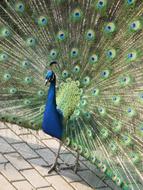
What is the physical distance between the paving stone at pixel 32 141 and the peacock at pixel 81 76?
0.43 m

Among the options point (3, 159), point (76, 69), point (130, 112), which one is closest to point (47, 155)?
point (3, 159)

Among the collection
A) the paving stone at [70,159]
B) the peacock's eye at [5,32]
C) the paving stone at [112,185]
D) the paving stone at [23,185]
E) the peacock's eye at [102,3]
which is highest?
the peacock's eye at [102,3]

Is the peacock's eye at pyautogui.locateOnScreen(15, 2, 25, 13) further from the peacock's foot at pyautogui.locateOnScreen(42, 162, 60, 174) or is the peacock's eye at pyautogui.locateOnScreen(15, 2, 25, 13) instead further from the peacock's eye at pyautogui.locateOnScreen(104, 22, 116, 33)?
the peacock's foot at pyautogui.locateOnScreen(42, 162, 60, 174)

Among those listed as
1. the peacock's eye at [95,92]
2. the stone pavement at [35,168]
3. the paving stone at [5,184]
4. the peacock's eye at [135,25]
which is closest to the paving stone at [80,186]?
the stone pavement at [35,168]

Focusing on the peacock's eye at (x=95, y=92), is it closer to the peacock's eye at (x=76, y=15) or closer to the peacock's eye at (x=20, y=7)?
the peacock's eye at (x=76, y=15)

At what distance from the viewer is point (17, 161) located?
4.08 meters

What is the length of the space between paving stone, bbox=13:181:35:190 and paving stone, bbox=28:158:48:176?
0.22 metres

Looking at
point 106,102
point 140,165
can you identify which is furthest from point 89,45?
point 140,165

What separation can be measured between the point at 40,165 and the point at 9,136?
563 mm

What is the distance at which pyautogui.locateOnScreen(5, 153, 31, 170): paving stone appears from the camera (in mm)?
4008

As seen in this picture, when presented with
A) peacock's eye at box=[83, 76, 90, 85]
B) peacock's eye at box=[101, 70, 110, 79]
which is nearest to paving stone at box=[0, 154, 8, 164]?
peacock's eye at box=[83, 76, 90, 85]

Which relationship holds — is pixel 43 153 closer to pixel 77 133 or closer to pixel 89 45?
pixel 77 133

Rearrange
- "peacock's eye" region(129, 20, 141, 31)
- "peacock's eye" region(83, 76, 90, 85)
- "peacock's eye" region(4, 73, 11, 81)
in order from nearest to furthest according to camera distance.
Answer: "peacock's eye" region(129, 20, 141, 31) < "peacock's eye" region(83, 76, 90, 85) < "peacock's eye" region(4, 73, 11, 81)

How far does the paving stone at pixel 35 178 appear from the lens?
12.5 ft
